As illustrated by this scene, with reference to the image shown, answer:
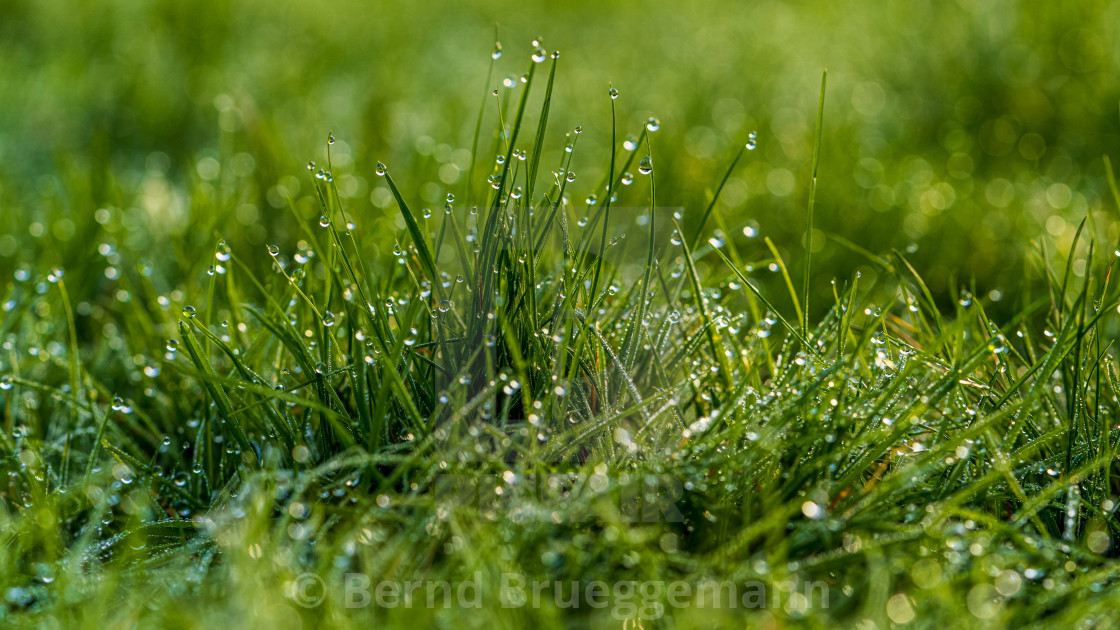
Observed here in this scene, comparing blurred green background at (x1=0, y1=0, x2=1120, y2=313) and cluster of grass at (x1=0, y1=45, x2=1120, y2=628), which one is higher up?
blurred green background at (x1=0, y1=0, x2=1120, y2=313)

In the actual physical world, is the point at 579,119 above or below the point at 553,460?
above

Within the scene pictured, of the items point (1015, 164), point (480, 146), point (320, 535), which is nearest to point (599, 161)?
point (480, 146)

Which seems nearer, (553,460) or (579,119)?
(553,460)

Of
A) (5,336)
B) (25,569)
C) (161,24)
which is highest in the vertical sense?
(161,24)

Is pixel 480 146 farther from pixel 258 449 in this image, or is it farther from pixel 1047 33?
pixel 1047 33

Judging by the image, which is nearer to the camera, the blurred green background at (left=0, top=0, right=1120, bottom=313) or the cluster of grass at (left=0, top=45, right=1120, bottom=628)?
the cluster of grass at (left=0, top=45, right=1120, bottom=628)
